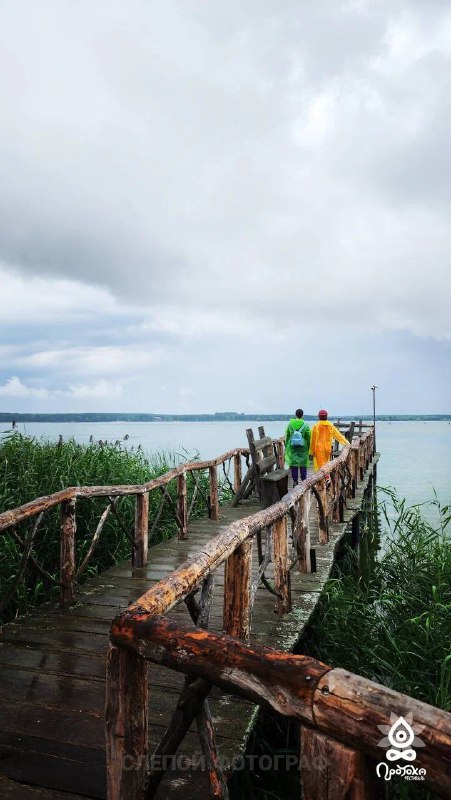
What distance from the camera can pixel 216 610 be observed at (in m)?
5.13

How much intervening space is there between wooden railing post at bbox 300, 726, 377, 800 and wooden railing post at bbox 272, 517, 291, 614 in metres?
3.44

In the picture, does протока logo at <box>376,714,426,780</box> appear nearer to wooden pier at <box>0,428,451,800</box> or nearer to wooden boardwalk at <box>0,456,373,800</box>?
wooden pier at <box>0,428,451,800</box>

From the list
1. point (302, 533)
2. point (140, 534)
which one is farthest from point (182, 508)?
point (302, 533)

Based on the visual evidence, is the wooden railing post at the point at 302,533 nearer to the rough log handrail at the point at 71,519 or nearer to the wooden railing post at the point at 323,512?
the wooden railing post at the point at 323,512

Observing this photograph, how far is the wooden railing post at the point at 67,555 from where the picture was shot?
4.98 m

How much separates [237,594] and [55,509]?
4389mm

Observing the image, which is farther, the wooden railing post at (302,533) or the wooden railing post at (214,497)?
the wooden railing post at (214,497)

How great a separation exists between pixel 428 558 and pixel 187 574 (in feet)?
19.9

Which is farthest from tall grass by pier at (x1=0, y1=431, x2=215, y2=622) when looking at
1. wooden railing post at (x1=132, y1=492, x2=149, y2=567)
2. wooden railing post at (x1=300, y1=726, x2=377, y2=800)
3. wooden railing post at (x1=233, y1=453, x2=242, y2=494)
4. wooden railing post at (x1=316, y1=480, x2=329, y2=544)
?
wooden railing post at (x1=300, y1=726, x2=377, y2=800)

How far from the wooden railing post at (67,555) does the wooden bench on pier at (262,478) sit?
151 inches

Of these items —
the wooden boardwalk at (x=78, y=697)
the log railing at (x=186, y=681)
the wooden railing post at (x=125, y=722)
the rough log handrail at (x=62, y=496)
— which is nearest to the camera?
the log railing at (x=186, y=681)

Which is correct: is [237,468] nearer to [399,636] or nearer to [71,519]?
[399,636]

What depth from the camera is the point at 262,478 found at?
8484mm

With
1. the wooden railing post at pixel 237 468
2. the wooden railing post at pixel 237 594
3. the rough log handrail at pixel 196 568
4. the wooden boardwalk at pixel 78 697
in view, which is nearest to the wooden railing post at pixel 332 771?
the rough log handrail at pixel 196 568
